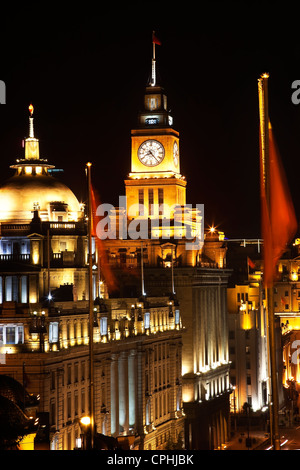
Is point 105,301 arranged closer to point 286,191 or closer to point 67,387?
point 67,387

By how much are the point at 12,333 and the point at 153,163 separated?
7773cm

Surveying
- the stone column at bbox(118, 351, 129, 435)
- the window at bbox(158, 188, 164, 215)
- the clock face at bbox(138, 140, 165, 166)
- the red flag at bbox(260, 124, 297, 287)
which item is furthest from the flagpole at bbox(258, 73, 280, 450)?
the window at bbox(158, 188, 164, 215)

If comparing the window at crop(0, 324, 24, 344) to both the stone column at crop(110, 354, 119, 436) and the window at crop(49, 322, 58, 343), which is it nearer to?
the window at crop(49, 322, 58, 343)

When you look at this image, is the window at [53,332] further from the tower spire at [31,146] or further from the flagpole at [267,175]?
the flagpole at [267,175]

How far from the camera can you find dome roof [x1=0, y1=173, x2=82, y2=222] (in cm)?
13750

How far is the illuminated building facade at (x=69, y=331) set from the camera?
98.6 m

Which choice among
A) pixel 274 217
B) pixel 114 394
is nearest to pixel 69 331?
pixel 114 394

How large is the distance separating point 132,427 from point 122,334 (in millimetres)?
9378

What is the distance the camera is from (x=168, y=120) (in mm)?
172875

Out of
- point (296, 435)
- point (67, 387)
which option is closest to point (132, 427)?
point (67, 387)

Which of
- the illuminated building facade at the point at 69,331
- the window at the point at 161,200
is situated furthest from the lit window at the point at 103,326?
the window at the point at 161,200

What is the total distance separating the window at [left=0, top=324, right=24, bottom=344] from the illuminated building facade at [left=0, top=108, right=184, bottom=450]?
0.26 feet

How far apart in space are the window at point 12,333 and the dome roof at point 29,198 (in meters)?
39.0

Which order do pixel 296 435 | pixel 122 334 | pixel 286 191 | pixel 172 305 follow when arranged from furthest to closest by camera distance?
pixel 296 435 → pixel 172 305 → pixel 122 334 → pixel 286 191
